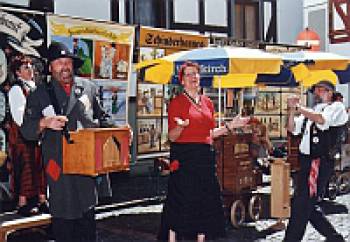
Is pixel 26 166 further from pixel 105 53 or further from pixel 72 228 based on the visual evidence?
pixel 72 228

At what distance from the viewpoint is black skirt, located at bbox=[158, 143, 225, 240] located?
5168 mm

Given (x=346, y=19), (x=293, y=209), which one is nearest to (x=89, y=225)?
(x=293, y=209)

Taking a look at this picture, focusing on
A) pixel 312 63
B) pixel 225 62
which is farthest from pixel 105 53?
pixel 312 63

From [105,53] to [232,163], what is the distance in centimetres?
278

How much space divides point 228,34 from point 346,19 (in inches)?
181

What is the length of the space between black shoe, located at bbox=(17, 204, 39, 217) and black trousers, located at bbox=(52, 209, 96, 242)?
2524mm

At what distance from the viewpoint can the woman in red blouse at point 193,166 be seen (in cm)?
502

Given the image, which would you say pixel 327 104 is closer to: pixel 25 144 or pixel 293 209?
pixel 293 209

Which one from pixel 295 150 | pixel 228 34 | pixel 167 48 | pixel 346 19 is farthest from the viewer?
pixel 346 19

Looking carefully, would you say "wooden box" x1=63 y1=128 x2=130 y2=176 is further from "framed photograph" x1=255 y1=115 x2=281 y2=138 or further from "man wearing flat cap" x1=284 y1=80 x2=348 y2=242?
"framed photograph" x1=255 y1=115 x2=281 y2=138

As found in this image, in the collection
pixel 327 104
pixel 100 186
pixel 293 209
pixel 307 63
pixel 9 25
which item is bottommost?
pixel 293 209

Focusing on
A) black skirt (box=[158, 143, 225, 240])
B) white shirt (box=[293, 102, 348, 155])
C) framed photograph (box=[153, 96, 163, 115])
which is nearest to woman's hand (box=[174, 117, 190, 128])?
black skirt (box=[158, 143, 225, 240])

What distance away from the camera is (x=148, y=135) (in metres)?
9.38

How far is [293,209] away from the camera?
5707 mm
